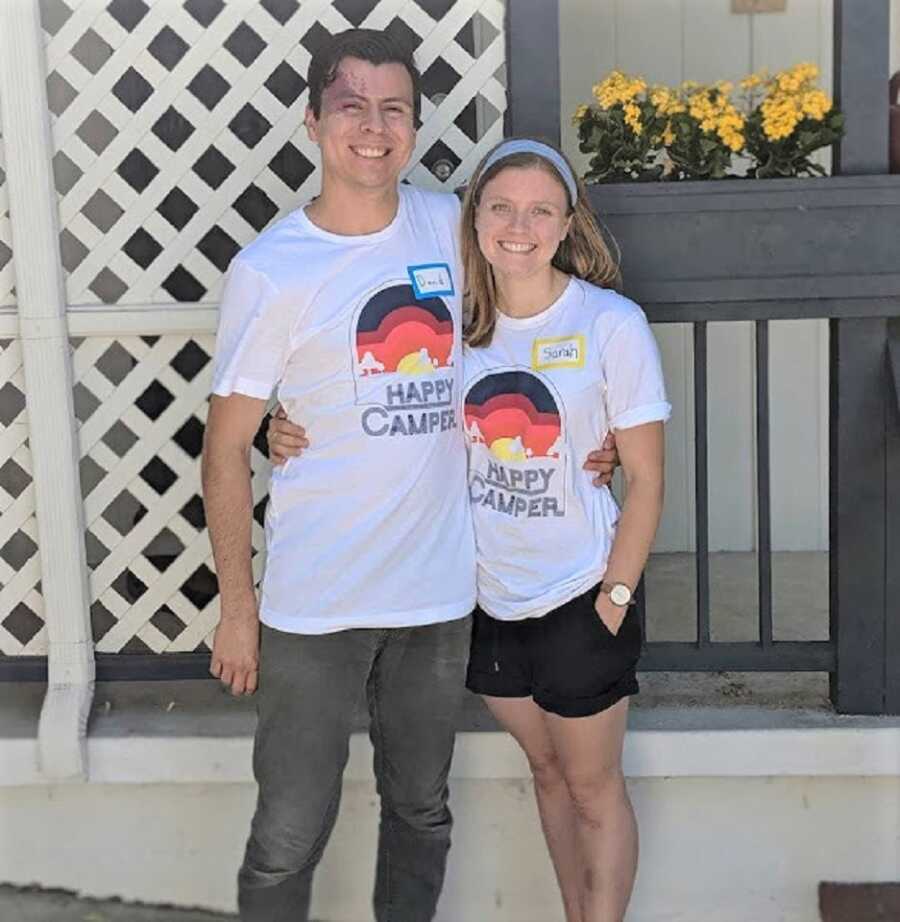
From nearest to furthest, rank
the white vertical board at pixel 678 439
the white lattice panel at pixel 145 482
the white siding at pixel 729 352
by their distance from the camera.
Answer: the white lattice panel at pixel 145 482 → the white siding at pixel 729 352 → the white vertical board at pixel 678 439

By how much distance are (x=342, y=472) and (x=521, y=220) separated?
22.0 inches

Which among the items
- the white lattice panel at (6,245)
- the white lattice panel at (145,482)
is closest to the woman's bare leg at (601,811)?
the white lattice panel at (145,482)

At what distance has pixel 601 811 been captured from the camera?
8.57 feet

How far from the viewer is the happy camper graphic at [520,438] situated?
248 cm

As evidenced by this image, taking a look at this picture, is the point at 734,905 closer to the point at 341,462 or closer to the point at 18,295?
the point at 341,462

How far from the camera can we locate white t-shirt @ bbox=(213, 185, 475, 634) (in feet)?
7.94

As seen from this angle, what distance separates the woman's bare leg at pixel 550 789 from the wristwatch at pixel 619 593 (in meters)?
0.27

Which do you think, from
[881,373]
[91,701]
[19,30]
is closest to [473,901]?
[91,701]

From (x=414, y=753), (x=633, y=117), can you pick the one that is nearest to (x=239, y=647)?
(x=414, y=753)

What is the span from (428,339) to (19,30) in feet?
4.45

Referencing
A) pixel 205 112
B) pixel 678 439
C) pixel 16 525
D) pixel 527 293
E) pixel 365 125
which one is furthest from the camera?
pixel 678 439

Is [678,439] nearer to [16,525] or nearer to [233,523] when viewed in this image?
[16,525]

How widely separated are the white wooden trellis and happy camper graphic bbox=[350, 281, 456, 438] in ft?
2.57

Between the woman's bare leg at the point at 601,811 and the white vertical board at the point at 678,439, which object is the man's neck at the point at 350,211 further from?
the white vertical board at the point at 678,439
